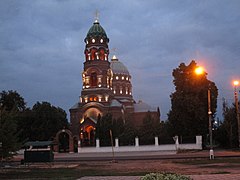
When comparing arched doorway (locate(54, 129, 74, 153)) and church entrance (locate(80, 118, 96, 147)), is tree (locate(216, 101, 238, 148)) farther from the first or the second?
church entrance (locate(80, 118, 96, 147))

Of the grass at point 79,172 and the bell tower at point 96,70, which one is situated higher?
the bell tower at point 96,70

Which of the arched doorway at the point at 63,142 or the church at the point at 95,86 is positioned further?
the church at the point at 95,86

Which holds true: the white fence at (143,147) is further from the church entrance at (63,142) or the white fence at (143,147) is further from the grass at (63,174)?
the grass at (63,174)

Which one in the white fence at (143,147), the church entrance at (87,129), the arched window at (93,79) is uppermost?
the arched window at (93,79)

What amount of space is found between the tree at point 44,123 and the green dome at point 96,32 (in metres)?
20.9

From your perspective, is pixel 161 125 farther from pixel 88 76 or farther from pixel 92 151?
pixel 88 76

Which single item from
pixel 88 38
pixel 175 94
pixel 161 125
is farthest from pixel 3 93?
pixel 175 94

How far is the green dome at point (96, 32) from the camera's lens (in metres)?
73.9

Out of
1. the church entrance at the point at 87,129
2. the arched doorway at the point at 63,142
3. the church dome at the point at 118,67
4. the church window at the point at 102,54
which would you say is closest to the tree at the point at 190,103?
the arched doorway at the point at 63,142

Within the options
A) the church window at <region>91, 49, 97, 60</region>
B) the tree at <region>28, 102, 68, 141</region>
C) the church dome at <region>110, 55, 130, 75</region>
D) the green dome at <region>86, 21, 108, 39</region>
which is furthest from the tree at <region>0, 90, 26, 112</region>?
the church dome at <region>110, 55, 130, 75</region>

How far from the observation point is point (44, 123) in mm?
58219

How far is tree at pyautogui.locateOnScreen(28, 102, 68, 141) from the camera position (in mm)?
57294

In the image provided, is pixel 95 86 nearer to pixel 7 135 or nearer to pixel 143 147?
pixel 143 147

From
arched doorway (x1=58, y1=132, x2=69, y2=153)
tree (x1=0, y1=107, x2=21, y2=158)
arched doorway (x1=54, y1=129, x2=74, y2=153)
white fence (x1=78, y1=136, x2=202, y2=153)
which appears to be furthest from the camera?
arched doorway (x1=58, y1=132, x2=69, y2=153)
